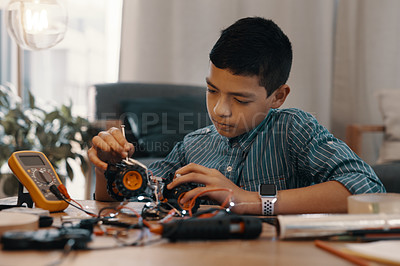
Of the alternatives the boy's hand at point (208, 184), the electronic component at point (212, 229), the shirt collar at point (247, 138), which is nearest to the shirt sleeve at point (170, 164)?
the shirt collar at point (247, 138)

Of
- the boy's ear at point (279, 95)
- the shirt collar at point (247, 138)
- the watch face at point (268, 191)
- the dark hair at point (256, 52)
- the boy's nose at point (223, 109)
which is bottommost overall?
the watch face at point (268, 191)

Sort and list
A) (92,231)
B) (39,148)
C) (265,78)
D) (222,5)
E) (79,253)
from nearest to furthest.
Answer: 1. (79,253)
2. (92,231)
3. (265,78)
4. (39,148)
5. (222,5)

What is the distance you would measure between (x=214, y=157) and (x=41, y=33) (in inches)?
49.6

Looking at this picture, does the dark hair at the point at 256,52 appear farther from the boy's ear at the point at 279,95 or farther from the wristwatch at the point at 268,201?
the wristwatch at the point at 268,201

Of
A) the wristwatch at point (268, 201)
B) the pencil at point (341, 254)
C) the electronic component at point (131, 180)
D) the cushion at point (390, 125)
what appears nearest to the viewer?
the pencil at point (341, 254)

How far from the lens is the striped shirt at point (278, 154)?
117 centimetres

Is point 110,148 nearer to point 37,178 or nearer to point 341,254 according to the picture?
point 37,178

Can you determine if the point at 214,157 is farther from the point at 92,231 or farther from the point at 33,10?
the point at 33,10

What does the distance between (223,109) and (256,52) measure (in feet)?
0.65

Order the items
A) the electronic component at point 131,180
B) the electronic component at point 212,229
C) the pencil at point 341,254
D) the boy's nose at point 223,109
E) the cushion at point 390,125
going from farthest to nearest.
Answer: the cushion at point 390,125
the boy's nose at point 223,109
the electronic component at point 131,180
the electronic component at point 212,229
the pencil at point 341,254

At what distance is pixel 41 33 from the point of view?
7.31 feet

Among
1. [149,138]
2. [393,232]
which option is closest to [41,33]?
[149,138]

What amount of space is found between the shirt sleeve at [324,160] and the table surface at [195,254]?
379 mm

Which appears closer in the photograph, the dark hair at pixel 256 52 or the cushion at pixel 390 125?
the dark hair at pixel 256 52
